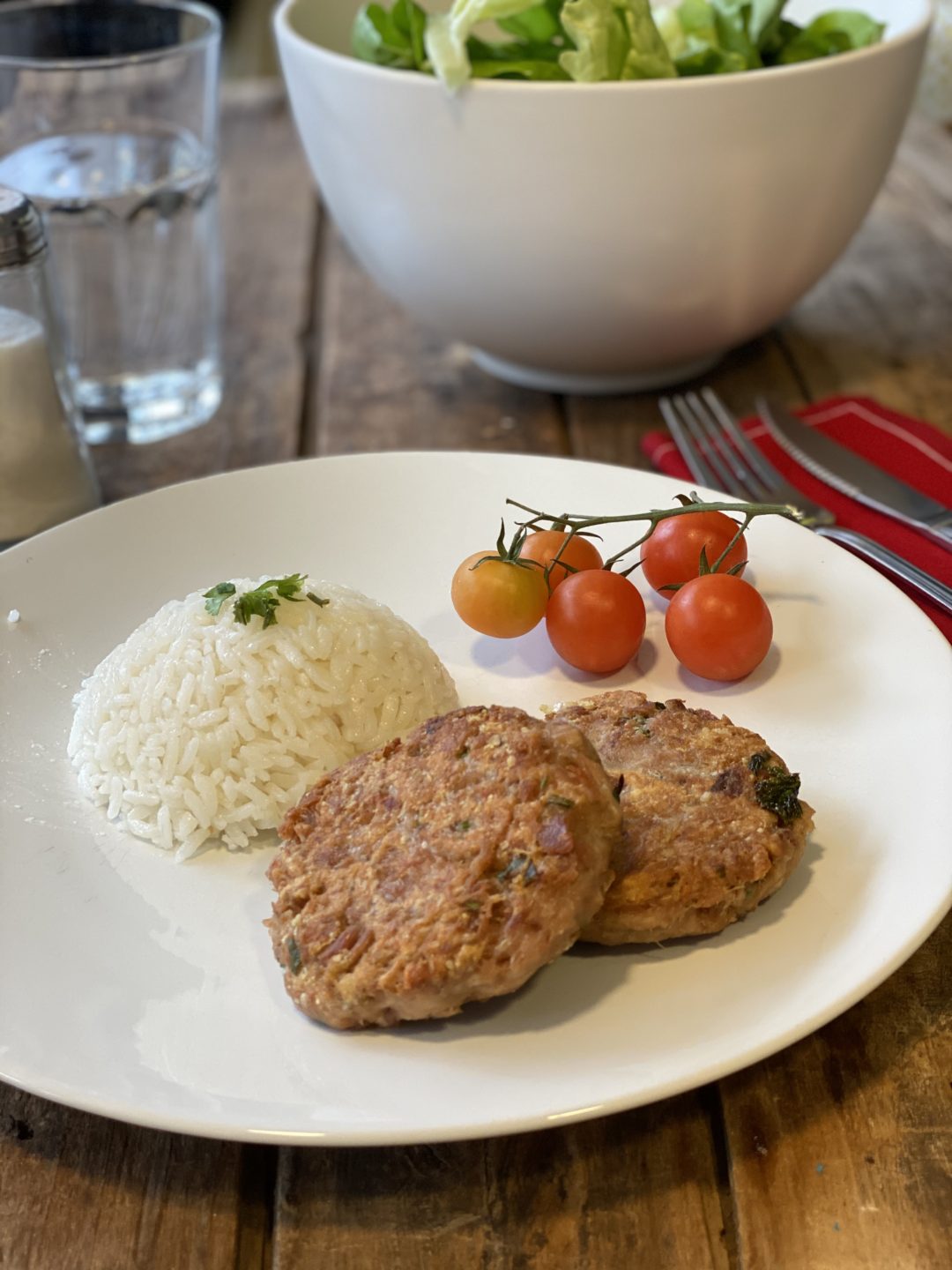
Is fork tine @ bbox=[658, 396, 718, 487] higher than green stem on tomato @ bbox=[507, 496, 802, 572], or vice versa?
green stem on tomato @ bbox=[507, 496, 802, 572]

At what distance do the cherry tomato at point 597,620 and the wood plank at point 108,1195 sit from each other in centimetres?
96

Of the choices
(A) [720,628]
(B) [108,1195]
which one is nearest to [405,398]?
(A) [720,628]

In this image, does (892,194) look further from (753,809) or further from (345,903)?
(345,903)

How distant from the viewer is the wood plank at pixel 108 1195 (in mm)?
1450

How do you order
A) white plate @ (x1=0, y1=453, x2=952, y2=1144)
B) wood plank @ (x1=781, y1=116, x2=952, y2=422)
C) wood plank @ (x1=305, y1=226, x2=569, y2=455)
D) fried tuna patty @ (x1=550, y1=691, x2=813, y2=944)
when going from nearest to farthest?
white plate @ (x1=0, y1=453, x2=952, y2=1144)
fried tuna patty @ (x1=550, y1=691, x2=813, y2=944)
wood plank @ (x1=305, y1=226, x2=569, y2=455)
wood plank @ (x1=781, y1=116, x2=952, y2=422)

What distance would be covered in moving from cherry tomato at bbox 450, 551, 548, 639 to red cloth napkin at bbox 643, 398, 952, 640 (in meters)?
0.77

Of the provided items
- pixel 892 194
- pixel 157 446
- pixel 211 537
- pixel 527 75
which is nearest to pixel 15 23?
pixel 157 446

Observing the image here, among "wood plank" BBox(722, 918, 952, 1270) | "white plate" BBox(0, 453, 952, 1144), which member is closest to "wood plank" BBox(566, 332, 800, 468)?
"white plate" BBox(0, 453, 952, 1144)

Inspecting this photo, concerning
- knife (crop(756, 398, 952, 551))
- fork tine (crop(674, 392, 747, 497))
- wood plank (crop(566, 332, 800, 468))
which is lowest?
wood plank (crop(566, 332, 800, 468))

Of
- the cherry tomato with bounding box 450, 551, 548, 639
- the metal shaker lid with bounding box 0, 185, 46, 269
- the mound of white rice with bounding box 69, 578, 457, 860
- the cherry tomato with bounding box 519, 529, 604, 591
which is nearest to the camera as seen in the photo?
the mound of white rice with bounding box 69, 578, 457, 860

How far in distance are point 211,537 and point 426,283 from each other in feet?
3.38

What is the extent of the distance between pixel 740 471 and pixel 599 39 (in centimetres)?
95

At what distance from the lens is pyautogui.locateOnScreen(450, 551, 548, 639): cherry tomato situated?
2.20 meters

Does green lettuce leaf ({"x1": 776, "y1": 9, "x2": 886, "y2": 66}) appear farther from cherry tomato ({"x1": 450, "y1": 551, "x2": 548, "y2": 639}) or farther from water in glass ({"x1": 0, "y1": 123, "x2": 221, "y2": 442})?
cherry tomato ({"x1": 450, "y1": 551, "x2": 548, "y2": 639})
